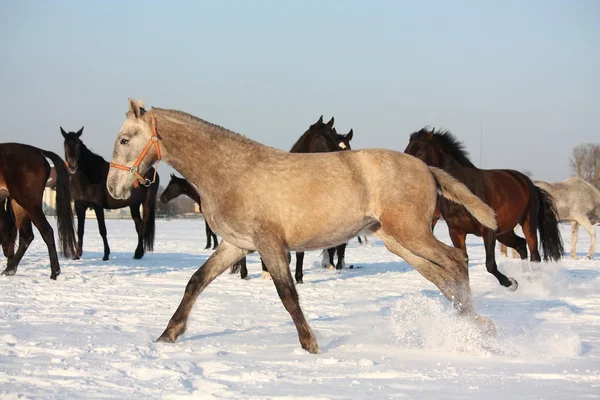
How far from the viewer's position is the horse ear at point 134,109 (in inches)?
222

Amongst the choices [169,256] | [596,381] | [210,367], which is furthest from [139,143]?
[169,256]

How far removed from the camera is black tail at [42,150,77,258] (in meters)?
10.8

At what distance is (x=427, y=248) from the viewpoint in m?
5.48

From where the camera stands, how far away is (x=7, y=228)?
11789mm

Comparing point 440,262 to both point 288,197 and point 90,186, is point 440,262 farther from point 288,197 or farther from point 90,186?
point 90,186

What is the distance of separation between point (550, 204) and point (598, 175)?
47.1 metres

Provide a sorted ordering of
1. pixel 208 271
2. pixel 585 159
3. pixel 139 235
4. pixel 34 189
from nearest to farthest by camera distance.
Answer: pixel 208 271
pixel 34 189
pixel 139 235
pixel 585 159

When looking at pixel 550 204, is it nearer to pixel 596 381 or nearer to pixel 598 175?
pixel 596 381

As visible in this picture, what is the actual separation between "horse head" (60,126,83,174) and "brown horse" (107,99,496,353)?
399 inches

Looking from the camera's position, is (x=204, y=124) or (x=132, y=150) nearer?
(x=132, y=150)

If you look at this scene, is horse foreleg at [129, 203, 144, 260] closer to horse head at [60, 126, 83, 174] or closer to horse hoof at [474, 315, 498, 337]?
horse head at [60, 126, 83, 174]

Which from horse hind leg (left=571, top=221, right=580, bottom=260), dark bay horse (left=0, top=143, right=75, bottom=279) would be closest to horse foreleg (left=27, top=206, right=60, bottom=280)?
dark bay horse (left=0, top=143, right=75, bottom=279)

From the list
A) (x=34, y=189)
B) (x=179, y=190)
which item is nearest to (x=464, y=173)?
(x=34, y=189)

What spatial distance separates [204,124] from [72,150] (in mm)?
10322
